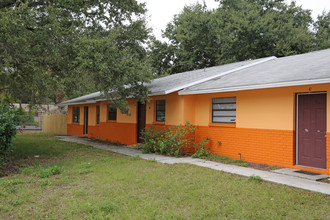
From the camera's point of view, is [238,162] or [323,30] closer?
[238,162]

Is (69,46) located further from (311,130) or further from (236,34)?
(236,34)

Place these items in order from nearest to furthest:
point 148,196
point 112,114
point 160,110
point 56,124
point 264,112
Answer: point 148,196, point 264,112, point 160,110, point 112,114, point 56,124

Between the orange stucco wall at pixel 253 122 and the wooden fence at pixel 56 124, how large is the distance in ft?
46.5

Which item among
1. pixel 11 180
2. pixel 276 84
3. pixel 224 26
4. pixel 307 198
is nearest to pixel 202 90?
pixel 276 84

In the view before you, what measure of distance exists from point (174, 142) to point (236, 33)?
47.7ft

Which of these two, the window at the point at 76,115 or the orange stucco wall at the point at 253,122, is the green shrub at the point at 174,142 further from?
the window at the point at 76,115

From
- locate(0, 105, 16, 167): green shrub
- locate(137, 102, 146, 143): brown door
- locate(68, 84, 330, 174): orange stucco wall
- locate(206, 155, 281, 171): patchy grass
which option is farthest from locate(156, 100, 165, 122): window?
locate(0, 105, 16, 167): green shrub

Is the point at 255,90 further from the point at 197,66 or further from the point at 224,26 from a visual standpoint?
the point at 197,66

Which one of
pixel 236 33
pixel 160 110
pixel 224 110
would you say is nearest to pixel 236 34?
pixel 236 33

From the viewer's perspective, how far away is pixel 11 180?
6844 mm

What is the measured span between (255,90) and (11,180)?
7.59 meters

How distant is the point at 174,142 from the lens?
1077 centimetres

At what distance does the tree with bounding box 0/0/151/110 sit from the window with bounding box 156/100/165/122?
163 cm

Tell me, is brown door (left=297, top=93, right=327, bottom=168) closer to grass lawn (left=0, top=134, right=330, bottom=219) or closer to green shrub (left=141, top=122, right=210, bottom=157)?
grass lawn (left=0, top=134, right=330, bottom=219)
